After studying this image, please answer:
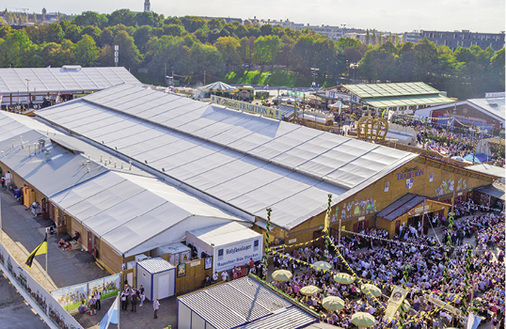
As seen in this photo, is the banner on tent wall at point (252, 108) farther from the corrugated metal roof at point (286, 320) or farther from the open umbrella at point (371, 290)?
the corrugated metal roof at point (286, 320)

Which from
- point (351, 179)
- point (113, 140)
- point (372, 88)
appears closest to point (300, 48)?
point (372, 88)

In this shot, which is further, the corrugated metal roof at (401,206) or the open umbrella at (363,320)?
the corrugated metal roof at (401,206)

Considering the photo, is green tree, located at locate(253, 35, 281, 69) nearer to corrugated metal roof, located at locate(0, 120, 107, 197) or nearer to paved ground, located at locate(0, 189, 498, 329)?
corrugated metal roof, located at locate(0, 120, 107, 197)

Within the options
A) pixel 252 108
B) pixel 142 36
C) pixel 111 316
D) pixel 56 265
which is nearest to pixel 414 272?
pixel 111 316

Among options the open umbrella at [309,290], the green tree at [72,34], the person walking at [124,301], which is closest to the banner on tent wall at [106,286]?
the person walking at [124,301]

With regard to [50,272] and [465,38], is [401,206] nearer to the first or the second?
[50,272]

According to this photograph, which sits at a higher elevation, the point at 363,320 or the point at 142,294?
the point at 363,320
